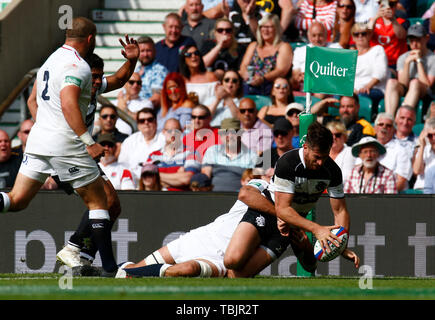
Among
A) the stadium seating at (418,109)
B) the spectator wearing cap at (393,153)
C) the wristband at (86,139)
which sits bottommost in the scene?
the spectator wearing cap at (393,153)

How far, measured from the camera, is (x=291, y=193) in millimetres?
8266

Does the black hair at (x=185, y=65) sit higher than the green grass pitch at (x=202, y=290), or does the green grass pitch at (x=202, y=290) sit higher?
the black hair at (x=185, y=65)

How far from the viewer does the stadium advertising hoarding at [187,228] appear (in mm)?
10477

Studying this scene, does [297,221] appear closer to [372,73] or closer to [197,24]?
[372,73]

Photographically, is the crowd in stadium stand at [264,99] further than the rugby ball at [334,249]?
Yes

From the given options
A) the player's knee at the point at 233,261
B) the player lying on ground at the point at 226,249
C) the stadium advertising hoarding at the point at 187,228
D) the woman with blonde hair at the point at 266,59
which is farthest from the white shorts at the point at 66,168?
the woman with blonde hair at the point at 266,59

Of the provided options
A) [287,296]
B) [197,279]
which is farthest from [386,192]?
[287,296]

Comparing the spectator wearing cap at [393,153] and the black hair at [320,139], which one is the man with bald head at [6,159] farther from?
the black hair at [320,139]

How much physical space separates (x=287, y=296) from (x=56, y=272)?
4.65m

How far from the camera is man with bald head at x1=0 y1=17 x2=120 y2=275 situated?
7855 millimetres

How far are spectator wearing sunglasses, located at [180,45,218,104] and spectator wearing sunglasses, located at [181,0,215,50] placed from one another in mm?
1051

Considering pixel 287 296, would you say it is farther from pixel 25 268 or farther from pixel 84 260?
pixel 25 268

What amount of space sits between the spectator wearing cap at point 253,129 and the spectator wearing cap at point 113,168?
5.20 feet

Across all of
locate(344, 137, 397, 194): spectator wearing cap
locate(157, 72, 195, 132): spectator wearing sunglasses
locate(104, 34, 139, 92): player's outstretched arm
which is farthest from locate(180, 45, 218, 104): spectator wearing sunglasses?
locate(104, 34, 139, 92): player's outstretched arm
